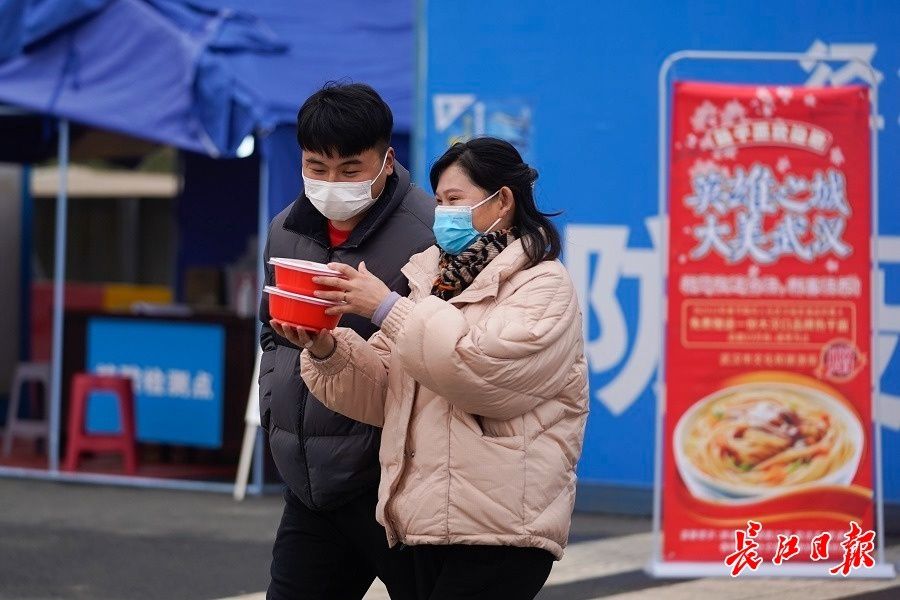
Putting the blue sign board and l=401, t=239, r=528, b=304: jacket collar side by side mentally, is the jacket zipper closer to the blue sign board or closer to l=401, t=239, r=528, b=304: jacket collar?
l=401, t=239, r=528, b=304: jacket collar

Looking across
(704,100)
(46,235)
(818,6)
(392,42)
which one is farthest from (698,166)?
(46,235)

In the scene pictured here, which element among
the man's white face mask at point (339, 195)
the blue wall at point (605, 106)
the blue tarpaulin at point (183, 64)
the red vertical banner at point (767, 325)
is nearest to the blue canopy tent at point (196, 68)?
the blue tarpaulin at point (183, 64)

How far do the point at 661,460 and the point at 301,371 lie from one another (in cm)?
408

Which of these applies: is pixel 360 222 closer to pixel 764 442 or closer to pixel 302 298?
pixel 302 298

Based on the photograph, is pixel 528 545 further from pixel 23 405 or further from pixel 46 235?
pixel 46 235

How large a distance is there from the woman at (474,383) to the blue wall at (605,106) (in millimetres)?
5164

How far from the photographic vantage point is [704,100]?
Result: 6938mm

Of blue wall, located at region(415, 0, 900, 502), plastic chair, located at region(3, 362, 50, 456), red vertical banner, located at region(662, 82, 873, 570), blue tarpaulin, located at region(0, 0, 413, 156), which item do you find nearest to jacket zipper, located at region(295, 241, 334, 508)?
red vertical banner, located at region(662, 82, 873, 570)

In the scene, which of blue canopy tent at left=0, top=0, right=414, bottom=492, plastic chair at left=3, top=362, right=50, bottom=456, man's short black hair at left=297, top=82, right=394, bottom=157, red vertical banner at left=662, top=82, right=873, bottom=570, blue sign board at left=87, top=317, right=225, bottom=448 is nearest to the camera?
man's short black hair at left=297, top=82, right=394, bottom=157

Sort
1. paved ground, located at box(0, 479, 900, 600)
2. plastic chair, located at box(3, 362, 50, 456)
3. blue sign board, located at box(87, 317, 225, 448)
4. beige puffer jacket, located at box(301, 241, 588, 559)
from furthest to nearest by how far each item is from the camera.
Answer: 1. plastic chair, located at box(3, 362, 50, 456)
2. blue sign board, located at box(87, 317, 225, 448)
3. paved ground, located at box(0, 479, 900, 600)
4. beige puffer jacket, located at box(301, 241, 588, 559)

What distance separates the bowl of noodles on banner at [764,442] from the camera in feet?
22.8

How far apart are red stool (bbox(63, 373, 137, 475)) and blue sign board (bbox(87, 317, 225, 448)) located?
12.0 inches

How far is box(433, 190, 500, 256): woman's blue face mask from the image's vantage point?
3.34m

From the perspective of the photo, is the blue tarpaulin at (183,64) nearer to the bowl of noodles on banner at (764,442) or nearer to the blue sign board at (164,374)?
the blue sign board at (164,374)
